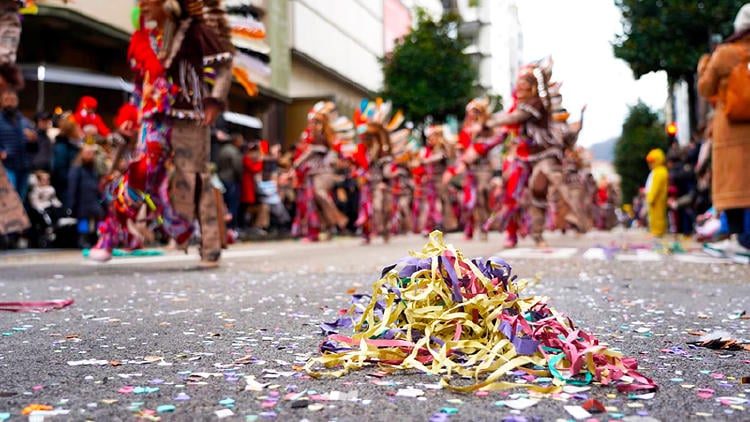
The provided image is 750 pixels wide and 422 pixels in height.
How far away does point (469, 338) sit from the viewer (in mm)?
2521

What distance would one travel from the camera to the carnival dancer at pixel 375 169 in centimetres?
1439

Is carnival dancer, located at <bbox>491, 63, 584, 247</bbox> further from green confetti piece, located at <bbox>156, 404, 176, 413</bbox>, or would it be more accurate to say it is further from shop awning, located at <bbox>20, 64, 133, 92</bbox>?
shop awning, located at <bbox>20, 64, 133, 92</bbox>

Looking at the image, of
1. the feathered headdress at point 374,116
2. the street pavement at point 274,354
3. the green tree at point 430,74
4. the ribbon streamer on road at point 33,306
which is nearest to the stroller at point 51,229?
the feathered headdress at point 374,116

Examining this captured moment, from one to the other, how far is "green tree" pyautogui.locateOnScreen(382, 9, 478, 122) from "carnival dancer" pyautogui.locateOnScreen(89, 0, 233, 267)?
30744 millimetres

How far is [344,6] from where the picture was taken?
1556 inches

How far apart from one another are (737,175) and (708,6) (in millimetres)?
11424

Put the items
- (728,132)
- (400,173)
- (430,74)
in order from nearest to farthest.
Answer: (728,132) < (400,173) < (430,74)

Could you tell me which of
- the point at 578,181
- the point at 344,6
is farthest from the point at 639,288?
the point at 344,6

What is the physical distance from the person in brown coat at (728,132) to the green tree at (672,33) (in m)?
10.1

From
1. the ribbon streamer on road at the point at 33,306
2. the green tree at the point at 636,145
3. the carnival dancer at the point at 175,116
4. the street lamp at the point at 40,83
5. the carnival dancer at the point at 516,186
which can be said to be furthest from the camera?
the green tree at the point at 636,145

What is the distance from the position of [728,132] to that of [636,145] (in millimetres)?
43628

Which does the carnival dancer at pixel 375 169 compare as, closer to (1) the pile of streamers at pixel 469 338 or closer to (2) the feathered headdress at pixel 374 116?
(2) the feathered headdress at pixel 374 116

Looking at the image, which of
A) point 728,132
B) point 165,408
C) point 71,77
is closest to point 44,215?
point 71,77

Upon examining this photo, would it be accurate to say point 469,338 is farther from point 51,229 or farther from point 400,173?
point 400,173
